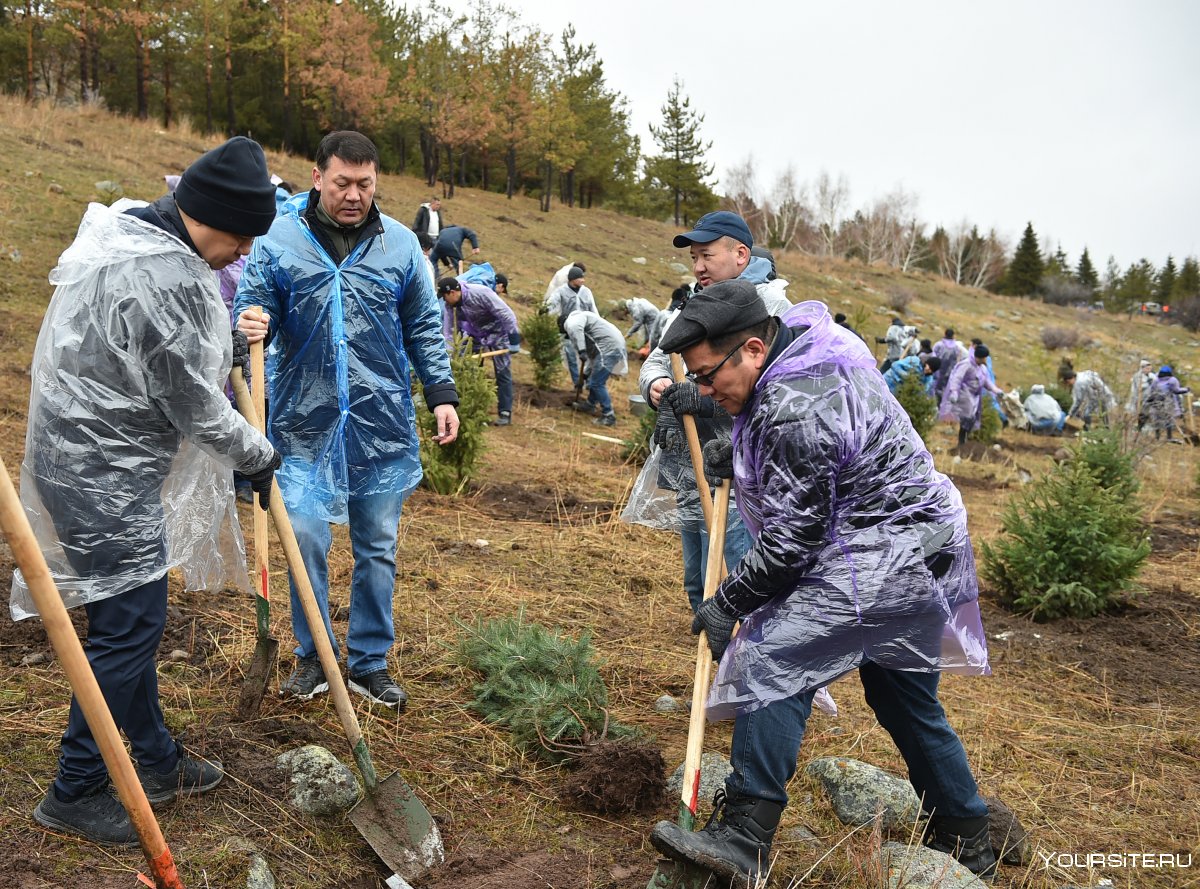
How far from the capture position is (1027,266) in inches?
2138

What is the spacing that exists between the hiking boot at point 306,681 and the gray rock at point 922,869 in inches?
79.7

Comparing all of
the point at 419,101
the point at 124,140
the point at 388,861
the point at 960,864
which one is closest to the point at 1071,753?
the point at 960,864

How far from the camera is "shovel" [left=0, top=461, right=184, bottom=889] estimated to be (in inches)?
71.2

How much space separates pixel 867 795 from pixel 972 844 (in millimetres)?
355

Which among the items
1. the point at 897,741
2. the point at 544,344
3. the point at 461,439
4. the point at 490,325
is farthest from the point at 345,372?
the point at 544,344

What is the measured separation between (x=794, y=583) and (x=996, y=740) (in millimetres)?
1895

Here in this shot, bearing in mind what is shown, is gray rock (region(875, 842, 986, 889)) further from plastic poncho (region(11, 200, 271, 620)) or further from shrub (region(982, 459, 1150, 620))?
shrub (region(982, 459, 1150, 620))

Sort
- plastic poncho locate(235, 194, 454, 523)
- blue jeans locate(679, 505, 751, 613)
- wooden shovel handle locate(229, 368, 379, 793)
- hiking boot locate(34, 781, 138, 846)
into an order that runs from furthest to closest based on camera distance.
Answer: blue jeans locate(679, 505, 751, 613)
plastic poncho locate(235, 194, 454, 523)
wooden shovel handle locate(229, 368, 379, 793)
hiking boot locate(34, 781, 138, 846)

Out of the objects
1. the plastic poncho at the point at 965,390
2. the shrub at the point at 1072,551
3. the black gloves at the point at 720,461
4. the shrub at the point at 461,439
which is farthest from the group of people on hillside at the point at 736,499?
the plastic poncho at the point at 965,390

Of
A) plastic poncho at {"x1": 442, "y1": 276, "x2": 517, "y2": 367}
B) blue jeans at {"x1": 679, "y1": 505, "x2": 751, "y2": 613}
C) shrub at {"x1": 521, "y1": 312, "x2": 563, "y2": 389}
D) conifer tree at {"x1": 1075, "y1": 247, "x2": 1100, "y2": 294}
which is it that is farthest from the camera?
conifer tree at {"x1": 1075, "y1": 247, "x2": 1100, "y2": 294}

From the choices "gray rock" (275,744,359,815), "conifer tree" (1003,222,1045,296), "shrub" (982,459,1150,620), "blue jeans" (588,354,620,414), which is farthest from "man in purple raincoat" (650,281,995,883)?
"conifer tree" (1003,222,1045,296)

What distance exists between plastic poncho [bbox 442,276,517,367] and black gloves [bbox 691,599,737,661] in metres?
7.82

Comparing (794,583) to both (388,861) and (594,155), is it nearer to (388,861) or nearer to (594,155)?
(388,861)

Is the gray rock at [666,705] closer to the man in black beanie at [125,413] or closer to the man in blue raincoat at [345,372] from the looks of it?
the man in blue raincoat at [345,372]
